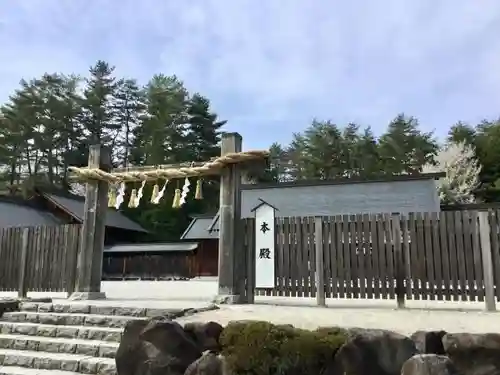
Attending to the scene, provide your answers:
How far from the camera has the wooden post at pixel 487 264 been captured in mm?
6234

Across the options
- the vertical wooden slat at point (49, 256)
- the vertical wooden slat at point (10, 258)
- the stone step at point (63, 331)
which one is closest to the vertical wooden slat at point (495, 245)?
the stone step at point (63, 331)

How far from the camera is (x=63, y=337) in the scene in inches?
217

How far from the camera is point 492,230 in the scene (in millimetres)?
6363

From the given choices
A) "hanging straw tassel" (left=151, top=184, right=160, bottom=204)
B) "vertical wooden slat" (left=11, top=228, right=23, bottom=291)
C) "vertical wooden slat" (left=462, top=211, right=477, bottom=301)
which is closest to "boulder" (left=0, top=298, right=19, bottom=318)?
"vertical wooden slat" (left=11, top=228, right=23, bottom=291)

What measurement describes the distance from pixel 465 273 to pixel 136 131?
35578 millimetres

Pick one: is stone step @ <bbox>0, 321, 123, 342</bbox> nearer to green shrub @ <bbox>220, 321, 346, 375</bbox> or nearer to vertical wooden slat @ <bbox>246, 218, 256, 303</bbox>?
green shrub @ <bbox>220, 321, 346, 375</bbox>

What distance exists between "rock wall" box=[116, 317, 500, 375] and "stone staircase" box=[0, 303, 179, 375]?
2.63 ft

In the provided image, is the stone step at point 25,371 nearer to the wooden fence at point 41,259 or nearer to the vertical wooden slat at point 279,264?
the wooden fence at point 41,259

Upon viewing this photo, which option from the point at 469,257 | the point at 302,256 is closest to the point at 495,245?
the point at 469,257

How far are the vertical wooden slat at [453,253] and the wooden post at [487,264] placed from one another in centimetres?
38

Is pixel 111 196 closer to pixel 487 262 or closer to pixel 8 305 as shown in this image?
pixel 8 305

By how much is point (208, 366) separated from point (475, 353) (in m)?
2.14

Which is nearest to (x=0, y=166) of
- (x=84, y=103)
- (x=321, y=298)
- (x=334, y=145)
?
(x=84, y=103)

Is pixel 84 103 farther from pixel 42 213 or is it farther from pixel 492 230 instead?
pixel 492 230
